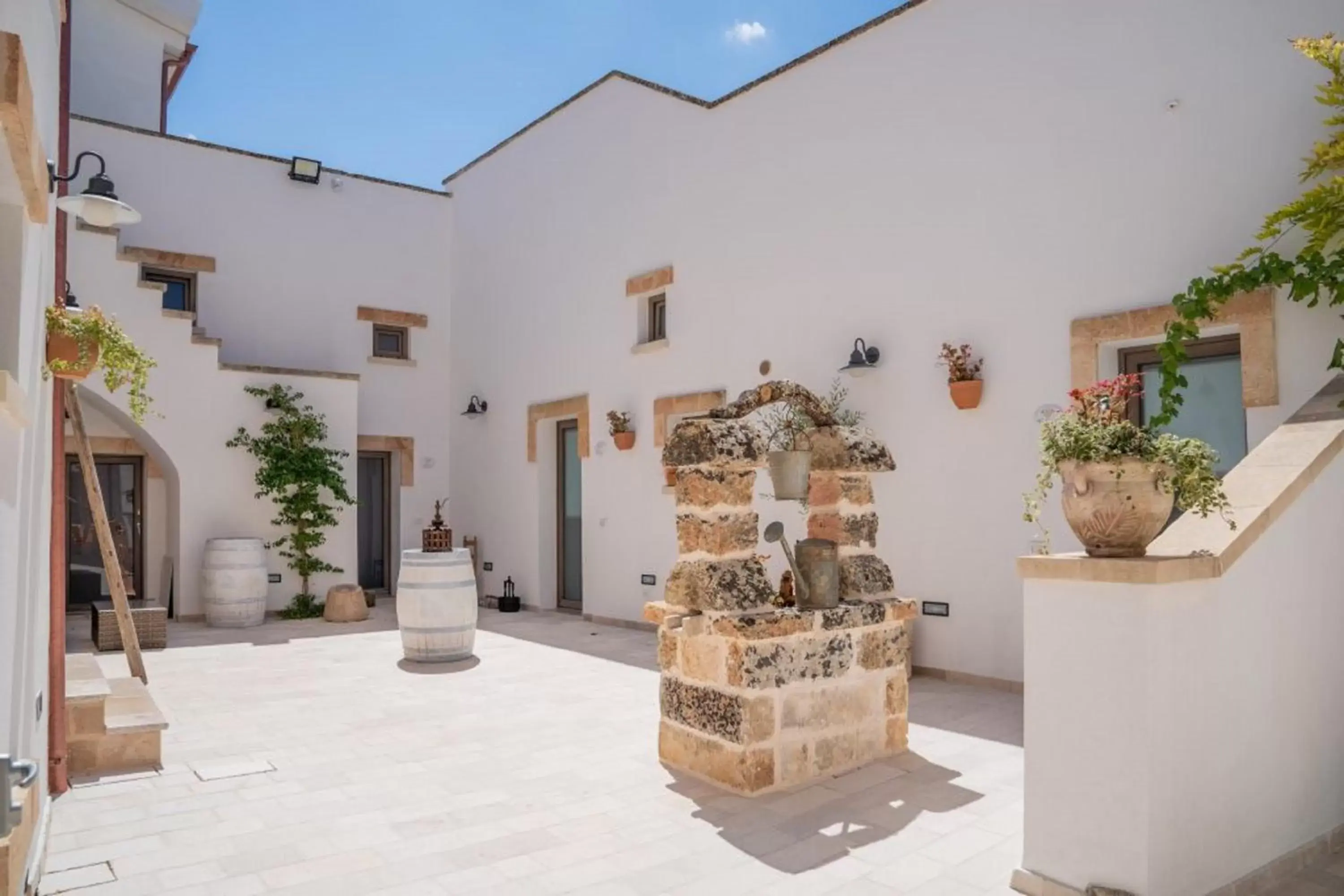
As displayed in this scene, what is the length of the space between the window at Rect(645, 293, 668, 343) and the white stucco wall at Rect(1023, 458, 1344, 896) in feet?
19.2

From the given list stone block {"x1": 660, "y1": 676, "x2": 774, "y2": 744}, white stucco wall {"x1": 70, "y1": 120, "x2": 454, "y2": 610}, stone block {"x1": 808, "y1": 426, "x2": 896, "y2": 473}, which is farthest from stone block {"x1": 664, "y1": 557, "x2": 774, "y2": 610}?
white stucco wall {"x1": 70, "y1": 120, "x2": 454, "y2": 610}

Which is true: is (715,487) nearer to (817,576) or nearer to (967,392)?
(817,576)

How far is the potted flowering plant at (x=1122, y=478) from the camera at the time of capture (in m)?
2.55

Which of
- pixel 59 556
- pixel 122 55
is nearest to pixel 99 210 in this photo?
pixel 59 556

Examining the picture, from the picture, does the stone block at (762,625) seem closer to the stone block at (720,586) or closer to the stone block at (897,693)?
the stone block at (720,586)

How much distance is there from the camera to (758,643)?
3.55m

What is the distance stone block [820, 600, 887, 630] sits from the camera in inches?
149

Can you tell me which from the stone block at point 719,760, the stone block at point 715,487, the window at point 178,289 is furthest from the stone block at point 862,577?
A: the window at point 178,289

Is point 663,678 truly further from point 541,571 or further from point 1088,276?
point 541,571

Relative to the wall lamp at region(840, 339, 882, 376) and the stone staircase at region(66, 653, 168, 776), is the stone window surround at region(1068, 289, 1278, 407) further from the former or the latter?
the stone staircase at region(66, 653, 168, 776)

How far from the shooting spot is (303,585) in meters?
9.35

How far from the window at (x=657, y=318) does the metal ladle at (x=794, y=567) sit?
4492 millimetres

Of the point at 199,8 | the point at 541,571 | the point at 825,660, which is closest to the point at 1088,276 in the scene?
the point at 825,660

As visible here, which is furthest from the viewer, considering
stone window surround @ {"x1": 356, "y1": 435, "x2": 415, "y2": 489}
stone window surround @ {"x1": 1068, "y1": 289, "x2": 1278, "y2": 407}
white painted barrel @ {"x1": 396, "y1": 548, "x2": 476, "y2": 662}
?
stone window surround @ {"x1": 356, "y1": 435, "x2": 415, "y2": 489}
